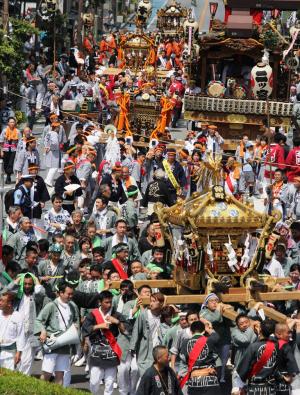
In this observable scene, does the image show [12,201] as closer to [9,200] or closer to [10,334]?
[9,200]

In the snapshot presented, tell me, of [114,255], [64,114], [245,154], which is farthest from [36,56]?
[114,255]

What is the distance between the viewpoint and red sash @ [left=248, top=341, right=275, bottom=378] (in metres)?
15.5

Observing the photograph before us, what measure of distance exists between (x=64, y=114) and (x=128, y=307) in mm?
17900

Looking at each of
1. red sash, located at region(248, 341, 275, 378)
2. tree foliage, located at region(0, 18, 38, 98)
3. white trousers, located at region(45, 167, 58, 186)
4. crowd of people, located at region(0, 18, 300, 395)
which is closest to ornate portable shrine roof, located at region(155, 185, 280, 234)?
crowd of people, located at region(0, 18, 300, 395)

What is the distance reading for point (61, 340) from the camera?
16938 millimetres

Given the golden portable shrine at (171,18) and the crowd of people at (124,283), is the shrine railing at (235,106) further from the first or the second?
the golden portable shrine at (171,18)

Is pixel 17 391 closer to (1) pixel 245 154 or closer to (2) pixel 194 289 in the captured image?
(2) pixel 194 289

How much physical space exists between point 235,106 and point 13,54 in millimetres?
5813

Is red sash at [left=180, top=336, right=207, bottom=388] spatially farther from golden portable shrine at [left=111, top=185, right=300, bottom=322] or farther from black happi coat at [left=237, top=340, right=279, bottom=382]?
golden portable shrine at [left=111, top=185, right=300, bottom=322]

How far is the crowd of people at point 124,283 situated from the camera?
15.8 metres

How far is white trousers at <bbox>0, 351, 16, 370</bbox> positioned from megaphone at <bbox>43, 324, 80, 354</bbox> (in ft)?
1.21

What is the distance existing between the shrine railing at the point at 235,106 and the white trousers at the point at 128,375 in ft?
67.2

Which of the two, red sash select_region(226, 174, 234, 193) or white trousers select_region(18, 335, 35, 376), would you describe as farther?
red sash select_region(226, 174, 234, 193)

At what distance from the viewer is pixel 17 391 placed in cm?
1419
